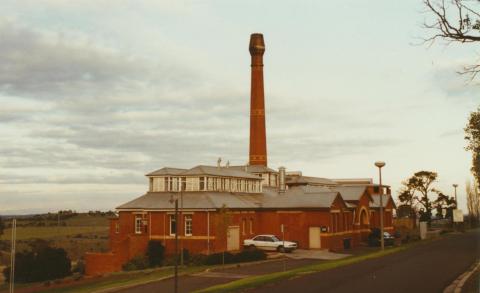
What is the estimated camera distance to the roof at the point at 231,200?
50906 millimetres

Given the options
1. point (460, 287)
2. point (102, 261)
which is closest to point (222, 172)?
point (102, 261)

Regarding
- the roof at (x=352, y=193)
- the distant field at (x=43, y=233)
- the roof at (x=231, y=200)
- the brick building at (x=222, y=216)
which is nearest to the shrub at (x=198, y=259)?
the brick building at (x=222, y=216)

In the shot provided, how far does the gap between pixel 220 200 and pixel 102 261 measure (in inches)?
476

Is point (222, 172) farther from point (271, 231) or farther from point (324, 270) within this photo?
point (324, 270)

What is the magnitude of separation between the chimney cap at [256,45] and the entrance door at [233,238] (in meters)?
30.3

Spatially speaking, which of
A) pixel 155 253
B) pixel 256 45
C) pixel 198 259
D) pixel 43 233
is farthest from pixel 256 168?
pixel 43 233

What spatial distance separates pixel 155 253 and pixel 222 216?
8.08 metres

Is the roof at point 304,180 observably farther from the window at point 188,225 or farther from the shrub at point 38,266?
the shrub at point 38,266

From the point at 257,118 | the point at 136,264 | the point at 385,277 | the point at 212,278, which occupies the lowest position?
the point at 136,264

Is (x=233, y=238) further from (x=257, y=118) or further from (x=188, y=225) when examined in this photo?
(x=257, y=118)

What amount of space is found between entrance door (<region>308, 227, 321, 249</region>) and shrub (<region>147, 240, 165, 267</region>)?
1443 cm

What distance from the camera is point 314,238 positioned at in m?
52.9

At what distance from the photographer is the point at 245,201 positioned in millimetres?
56375

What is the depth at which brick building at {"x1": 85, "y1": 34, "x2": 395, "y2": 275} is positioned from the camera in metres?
49.0
